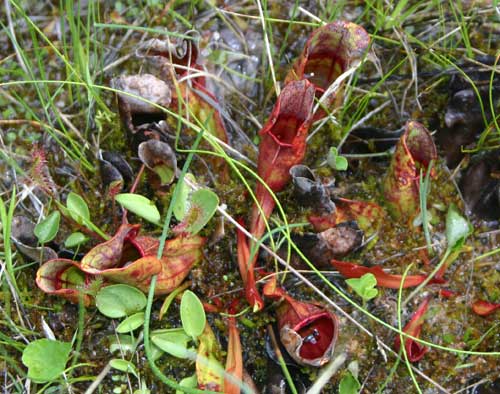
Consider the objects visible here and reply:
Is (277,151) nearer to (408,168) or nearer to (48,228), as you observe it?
(408,168)

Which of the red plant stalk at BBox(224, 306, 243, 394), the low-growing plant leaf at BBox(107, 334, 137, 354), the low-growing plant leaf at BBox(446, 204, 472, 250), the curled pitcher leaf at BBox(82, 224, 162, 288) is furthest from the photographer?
the low-growing plant leaf at BBox(446, 204, 472, 250)

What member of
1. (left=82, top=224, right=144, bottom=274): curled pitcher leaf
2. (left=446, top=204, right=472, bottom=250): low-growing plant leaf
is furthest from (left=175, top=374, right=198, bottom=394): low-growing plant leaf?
(left=446, top=204, right=472, bottom=250): low-growing plant leaf

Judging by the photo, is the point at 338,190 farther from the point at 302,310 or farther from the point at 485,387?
the point at 485,387

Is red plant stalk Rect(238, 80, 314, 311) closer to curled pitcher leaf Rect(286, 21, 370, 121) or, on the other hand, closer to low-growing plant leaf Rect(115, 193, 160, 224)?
curled pitcher leaf Rect(286, 21, 370, 121)

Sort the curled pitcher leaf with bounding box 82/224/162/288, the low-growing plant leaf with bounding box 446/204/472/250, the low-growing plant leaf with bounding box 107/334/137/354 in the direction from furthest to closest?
the low-growing plant leaf with bounding box 446/204/472/250
the low-growing plant leaf with bounding box 107/334/137/354
the curled pitcher leaf with bounding box 82/224/162/288

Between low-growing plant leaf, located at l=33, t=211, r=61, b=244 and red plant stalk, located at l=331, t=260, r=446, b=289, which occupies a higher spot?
low-growing plant leaf, located at l=33, t=211, r=61, b=244

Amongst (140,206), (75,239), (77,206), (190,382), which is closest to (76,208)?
(77,206)

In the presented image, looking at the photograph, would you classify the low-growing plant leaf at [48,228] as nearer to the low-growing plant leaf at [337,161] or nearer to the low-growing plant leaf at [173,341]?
the low-growing plant leaf at [173,341]
